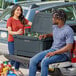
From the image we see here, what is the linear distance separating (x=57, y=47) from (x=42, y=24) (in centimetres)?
105

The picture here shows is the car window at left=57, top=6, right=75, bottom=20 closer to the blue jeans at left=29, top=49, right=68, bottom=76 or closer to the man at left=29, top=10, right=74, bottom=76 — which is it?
the man at left=29, top=10, right=74, bottom=76

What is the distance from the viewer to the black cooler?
6.31m

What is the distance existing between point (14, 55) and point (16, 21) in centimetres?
76

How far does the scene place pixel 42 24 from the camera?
700 cm

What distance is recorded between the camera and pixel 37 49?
635 cm

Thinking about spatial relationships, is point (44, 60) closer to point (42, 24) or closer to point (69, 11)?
point (42, 24)

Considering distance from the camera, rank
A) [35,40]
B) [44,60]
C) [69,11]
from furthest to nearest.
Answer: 1. [69,11]
2. [35,40]
3. [44,60]

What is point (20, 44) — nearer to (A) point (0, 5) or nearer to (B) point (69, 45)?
(B) point (69, 45)

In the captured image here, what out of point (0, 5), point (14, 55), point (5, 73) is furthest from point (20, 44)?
point (0, 5)

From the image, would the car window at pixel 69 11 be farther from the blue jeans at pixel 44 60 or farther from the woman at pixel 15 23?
the blue jeans at pixel 44 60

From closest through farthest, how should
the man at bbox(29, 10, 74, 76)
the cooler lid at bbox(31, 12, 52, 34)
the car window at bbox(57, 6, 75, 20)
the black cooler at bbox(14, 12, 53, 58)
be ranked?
1. the man at bbox(29, 10, 74, 76)
2. the black cooler at bbox(14, 12, 53, 58)
3. the cooler lid at bbox(31, 12, 52, 34)
4. the car window at bbox(57, 6, 75, 20)

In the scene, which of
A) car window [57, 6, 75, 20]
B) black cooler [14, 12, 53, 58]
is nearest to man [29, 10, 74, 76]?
black cooler [14, 12, 53, 58]

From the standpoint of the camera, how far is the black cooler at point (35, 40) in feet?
20.7

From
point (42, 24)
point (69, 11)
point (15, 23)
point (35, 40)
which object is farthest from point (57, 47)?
point (69, 11)
